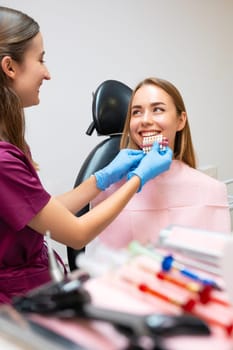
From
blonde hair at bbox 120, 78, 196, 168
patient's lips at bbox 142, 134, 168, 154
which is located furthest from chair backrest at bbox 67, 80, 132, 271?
patient's lips at bbox 142, 134, 168, 154

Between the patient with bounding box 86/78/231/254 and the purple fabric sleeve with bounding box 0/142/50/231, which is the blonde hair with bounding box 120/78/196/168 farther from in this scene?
the purple fabric sleeve with bounding box 0/142/50/231

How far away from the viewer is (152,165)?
1.22m

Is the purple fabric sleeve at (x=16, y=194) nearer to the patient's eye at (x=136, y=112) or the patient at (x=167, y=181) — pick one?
the patient at (x=167, y=181)

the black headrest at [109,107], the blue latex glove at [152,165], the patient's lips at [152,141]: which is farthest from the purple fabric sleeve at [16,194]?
the black headrest at [109,107]

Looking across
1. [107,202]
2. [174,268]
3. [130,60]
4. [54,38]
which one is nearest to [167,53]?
[130,60]

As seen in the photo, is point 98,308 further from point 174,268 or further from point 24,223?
point 24,223

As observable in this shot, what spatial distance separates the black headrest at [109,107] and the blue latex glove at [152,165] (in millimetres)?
347

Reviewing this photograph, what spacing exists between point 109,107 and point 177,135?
0.97 ft

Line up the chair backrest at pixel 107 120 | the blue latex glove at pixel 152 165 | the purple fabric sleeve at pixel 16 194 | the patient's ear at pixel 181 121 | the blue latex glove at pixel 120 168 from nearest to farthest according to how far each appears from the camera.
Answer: the purple fabric sleeve at pixel 16 194 → the blue latex glove at pixel 152 165 → the blue latex glove at pixel 120 168 → the patient's ear at pixel 181 121 → the chair backrest at pixel 107 120

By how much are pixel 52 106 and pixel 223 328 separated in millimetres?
1760

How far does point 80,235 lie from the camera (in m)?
1.04

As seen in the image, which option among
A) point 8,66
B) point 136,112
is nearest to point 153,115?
point 136,112

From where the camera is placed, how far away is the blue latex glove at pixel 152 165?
47.4 inches

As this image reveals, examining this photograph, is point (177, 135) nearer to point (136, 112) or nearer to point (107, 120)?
point (136, 112)
